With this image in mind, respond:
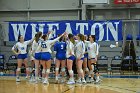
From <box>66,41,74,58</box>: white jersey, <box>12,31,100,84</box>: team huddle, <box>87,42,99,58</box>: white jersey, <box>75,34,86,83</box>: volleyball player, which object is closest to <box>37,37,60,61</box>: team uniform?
<box>12,31,100,84</box>: team huddle

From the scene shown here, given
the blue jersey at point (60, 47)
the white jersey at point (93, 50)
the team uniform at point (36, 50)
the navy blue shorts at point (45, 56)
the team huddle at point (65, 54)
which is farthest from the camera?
the white jersey at point (93, 50)

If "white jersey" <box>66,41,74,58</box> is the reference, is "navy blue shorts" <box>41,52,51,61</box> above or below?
below

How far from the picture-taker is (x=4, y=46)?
72.5ft

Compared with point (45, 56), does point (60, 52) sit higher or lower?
higher

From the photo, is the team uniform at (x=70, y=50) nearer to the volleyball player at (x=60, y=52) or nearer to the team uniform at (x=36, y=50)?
the volleyball player at (x=60, y=52)

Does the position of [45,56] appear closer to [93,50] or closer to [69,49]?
[69,49]

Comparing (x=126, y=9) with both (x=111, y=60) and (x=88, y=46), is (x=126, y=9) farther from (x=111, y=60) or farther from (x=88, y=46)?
(x=88, y=46)

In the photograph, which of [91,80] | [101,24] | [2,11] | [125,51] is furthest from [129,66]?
[2,11]

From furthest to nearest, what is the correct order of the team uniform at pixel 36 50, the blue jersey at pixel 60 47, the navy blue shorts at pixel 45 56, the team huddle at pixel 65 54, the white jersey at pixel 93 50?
1. the white jersey at pixel 93 50
2. the blue jersey at pixel 60 47
3. the team uniform at pixel 36 50
4. the team huddle at pixel 65 54
5. the navy blue shorts at pixel 45 56

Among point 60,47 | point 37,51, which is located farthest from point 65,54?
point 37,51

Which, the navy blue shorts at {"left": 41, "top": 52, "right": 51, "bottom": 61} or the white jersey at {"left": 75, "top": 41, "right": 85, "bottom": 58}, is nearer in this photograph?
the navy blue shorts at {"left": 41, "top": 52, "right": 51, "bottom": 61}

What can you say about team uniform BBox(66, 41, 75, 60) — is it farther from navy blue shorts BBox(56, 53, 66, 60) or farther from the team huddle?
navy blue shorts BBox(56, 53, 66, 60)

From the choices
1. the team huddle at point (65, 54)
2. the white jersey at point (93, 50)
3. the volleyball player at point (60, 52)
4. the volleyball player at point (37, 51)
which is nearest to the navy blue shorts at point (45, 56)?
the team huddle at point (65, 54)

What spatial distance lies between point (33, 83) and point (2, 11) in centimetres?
1175
